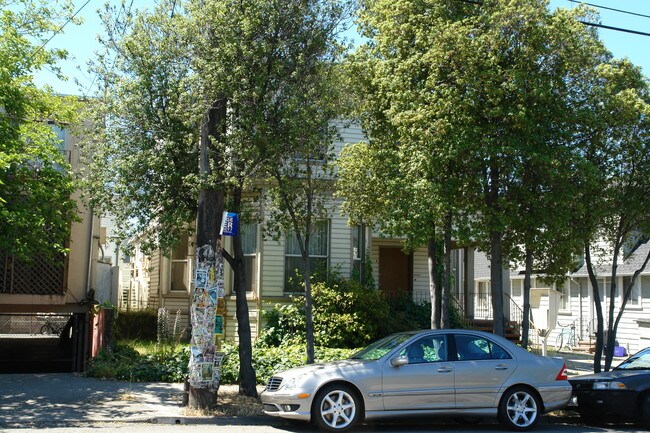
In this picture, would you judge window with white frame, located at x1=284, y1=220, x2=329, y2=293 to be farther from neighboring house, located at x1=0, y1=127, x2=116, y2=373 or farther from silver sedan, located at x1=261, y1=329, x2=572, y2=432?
silver sedan, located at x1=261, y1=329, x2=572, y2=432

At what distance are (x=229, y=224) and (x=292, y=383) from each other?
2.84 m

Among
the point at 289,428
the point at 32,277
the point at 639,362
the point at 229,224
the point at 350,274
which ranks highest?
the point at 229,224

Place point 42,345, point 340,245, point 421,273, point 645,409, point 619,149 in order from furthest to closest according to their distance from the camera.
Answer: point 42,345
point 421,273
point 340,245
point 619,149
point 645,409

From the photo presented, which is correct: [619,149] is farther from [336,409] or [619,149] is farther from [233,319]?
[233,319]

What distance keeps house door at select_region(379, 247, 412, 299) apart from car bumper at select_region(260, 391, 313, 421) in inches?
481

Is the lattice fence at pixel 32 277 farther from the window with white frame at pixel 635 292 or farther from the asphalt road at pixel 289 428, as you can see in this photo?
the window with white frame at pixel 635 292

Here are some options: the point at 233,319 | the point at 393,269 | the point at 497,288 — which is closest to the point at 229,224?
the point at 497,288

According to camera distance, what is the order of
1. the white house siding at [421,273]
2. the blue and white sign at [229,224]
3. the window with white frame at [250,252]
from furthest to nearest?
the white house siding at [421,273] < the window with white frame at [250,252] < the blue and white sign at [229,224]

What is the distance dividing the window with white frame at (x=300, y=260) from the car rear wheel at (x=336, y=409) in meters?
8.05

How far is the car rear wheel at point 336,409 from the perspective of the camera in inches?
389

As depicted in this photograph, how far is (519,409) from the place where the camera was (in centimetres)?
1051

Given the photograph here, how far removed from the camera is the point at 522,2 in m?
12.1

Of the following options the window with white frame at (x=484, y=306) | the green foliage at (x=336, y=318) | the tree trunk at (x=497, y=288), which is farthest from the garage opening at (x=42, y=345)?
the window with white frame at (x=484, y=306)

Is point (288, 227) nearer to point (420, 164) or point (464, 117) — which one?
point (420, 164)
